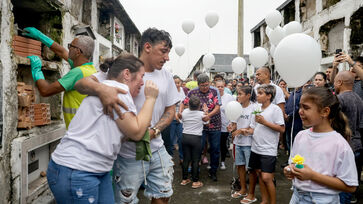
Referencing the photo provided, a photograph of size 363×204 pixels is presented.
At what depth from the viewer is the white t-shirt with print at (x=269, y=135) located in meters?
3.22

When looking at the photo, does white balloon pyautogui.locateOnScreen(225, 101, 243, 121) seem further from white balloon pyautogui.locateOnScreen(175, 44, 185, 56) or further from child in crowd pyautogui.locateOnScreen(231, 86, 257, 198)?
white balloon pyautogui.locateOnScreen(175, 44, 185, 56)

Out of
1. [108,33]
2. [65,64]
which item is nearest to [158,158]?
[65,64]

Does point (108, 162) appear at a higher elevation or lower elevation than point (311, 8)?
lower

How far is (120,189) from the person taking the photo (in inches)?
80.5

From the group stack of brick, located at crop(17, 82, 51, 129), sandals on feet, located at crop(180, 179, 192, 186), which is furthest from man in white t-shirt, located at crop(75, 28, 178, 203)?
sandals on feet, located at crop(180, 179, 192, 186)

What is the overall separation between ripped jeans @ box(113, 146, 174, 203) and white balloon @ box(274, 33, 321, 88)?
176 cm

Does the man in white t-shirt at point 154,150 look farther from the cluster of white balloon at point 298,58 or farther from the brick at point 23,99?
the cluster of white balloon at point 298,58

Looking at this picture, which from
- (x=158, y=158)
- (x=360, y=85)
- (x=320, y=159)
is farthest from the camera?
(x=360, y=85)

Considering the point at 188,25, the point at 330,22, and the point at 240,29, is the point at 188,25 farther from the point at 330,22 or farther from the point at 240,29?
the point at 330,22

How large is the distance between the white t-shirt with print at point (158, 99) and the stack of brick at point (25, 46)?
4.76 feet

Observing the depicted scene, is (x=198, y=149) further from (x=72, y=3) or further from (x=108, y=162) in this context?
(x=72, y=3)

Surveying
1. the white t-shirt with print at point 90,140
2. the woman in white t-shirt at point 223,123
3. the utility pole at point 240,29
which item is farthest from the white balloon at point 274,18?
the white t-shirt with print at point 90,140

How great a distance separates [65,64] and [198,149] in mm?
2664

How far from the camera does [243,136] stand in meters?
3.77
